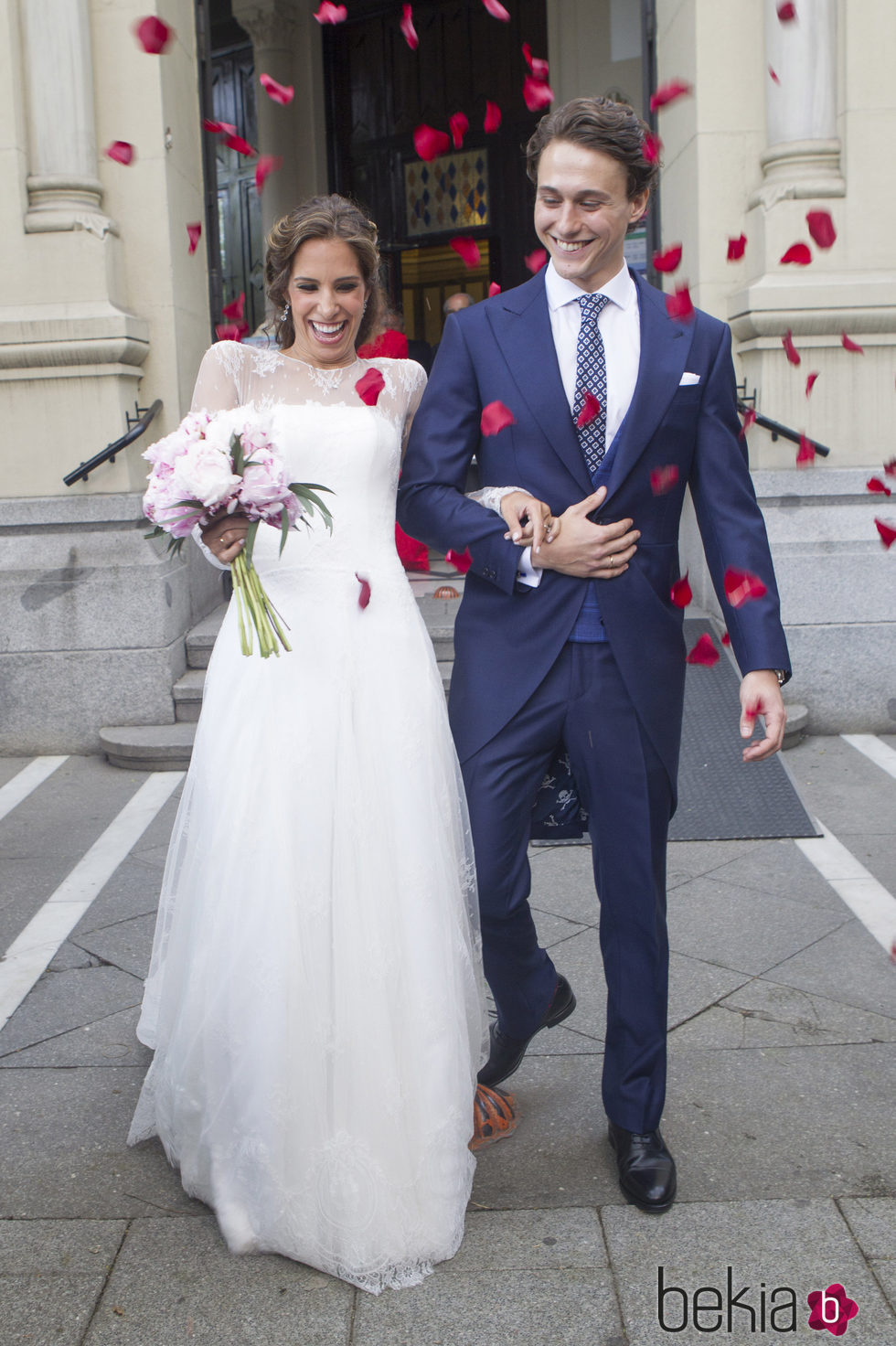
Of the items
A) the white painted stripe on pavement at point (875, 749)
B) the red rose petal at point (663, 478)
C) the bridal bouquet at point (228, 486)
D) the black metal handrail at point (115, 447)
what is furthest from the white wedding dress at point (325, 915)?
the black metal handrail at point (115, 447)

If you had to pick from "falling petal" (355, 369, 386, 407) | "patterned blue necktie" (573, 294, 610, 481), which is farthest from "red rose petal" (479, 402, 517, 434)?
"falling petal" (355, 369, 386, 407)

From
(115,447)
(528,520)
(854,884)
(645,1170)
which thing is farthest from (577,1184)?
(115,447)

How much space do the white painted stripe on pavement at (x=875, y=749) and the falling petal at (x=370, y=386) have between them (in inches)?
155

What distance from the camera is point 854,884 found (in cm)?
484

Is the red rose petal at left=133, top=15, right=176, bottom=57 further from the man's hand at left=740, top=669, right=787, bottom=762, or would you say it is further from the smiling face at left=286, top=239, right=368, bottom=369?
the man's hand at left=740, top=669, right=787, bottom=762

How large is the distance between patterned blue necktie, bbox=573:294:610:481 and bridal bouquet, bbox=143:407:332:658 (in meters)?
0.60

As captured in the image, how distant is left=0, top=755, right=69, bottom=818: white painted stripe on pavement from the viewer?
621 cm

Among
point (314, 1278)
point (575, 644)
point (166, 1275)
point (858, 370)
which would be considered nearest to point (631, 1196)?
point (314, 1278)

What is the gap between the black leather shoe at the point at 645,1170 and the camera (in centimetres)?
281

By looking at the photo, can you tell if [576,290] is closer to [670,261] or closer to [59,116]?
[670,261]

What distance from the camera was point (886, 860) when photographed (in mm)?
5074

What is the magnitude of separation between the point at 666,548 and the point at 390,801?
842 millimetres

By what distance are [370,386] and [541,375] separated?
0.52 meters

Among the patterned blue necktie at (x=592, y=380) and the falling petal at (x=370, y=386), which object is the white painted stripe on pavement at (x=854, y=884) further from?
the falling petal at (x=370, y=386)
